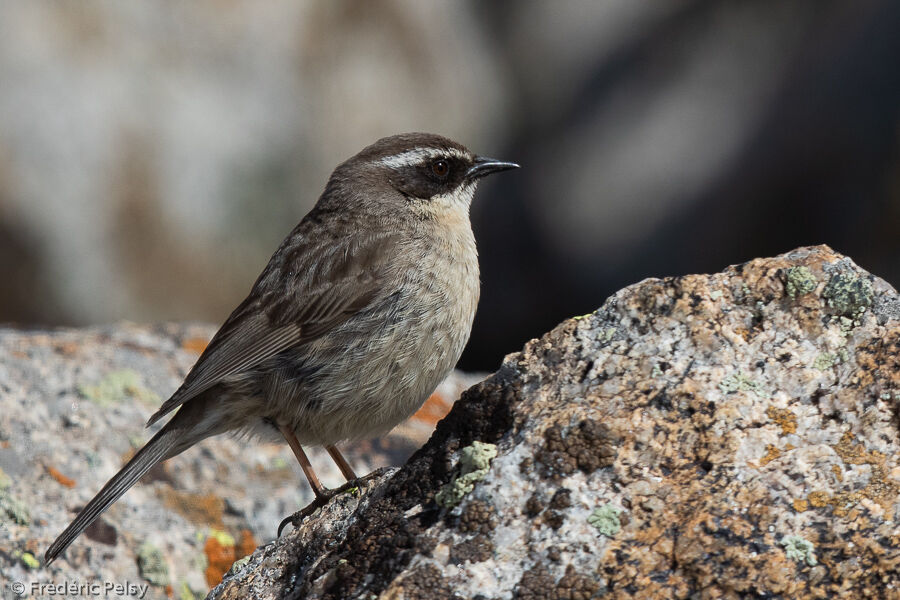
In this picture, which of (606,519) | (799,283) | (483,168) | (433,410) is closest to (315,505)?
(606,519)

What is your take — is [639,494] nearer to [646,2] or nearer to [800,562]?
[800,562]

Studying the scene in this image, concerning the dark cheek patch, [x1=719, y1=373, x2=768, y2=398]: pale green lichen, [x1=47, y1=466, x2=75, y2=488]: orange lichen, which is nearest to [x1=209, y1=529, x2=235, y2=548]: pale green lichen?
[x1=47, y1=466, x2=75, y2=488]: orange lichen

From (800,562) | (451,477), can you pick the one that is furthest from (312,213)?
(800,562)

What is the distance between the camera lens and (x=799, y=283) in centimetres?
350

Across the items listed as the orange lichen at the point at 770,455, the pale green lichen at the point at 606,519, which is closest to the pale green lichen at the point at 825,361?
the orange lichen at the point at 770,455

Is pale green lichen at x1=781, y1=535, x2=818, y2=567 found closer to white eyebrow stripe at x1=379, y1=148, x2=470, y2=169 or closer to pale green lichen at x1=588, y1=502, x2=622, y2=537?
pale green lichen at x1=588, y1=502, x2=622, y2=537

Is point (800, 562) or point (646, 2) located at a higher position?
point (646, 2)

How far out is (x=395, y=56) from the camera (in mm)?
11023

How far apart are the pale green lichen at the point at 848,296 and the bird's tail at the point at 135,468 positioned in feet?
11.0

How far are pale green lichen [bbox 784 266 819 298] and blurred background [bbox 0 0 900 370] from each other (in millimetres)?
6022

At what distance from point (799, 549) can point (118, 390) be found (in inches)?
183

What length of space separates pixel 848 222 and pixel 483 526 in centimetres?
705

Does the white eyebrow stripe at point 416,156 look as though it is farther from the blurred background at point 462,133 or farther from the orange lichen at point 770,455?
the blurred background at point 462,133

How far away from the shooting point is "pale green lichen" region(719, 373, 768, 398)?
3.33 meters
